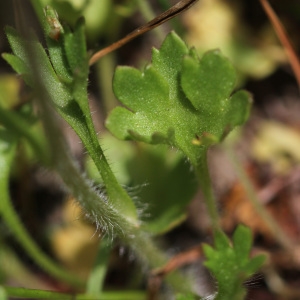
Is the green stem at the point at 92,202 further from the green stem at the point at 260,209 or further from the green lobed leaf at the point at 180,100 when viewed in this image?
the green stem at the point at 260,209

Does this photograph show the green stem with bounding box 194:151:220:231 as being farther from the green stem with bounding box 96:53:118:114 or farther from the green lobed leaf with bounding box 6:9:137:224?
the green stem with bounding box 96:53:118:114

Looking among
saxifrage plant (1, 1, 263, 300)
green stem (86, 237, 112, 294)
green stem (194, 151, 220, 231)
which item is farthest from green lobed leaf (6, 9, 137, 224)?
green stem (86, 237, 112, 294)

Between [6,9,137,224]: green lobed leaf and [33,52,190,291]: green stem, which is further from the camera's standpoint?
[33,52,190,291]: green stem

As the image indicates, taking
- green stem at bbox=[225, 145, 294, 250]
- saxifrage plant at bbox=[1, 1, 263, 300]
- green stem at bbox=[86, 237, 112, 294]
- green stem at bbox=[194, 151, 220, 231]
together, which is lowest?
green stem at bbox=[225, 145, 294, 250]

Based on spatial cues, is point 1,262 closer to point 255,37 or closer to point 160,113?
point 160,113

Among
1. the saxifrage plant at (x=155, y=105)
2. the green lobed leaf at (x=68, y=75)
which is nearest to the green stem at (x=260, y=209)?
the saxifrage plant at (x=155, y=105)

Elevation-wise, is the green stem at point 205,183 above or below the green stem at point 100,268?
above

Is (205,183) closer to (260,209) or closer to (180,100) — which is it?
(180,100)
